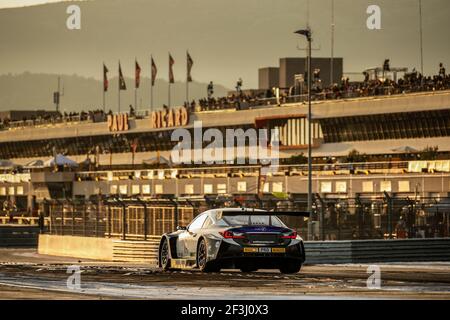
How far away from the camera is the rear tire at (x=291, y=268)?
2797 cm

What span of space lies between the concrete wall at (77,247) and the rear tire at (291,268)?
1862 cm

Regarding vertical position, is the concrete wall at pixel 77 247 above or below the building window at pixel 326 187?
below

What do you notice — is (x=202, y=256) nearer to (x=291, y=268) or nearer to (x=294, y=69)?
(x=291, y=268)

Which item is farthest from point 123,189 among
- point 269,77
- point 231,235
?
point 231,235

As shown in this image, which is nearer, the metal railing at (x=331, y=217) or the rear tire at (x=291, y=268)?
the rear tire at (x=291, y=268)

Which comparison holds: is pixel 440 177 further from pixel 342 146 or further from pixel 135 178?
pixel 135 178

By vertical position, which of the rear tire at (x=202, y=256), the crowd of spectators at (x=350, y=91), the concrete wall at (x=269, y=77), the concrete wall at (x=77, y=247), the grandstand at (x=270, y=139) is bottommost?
the concrete wall at (x=77, y=247)

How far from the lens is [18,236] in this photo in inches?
2749

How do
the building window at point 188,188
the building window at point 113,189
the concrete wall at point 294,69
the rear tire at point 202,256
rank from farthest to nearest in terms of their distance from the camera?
the concrete wall at point 294,69 → the building window at point 113,189 → the building window at point 188,188 → the rear tire at point 202,256

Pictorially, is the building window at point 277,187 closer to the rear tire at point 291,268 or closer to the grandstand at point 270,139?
the grandstand at point 270,139

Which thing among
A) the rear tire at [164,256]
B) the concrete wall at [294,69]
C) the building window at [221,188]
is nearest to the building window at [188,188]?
the building window at [221,188]

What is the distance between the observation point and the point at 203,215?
29.0 meters

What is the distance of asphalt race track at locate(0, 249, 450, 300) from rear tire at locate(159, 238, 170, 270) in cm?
132
